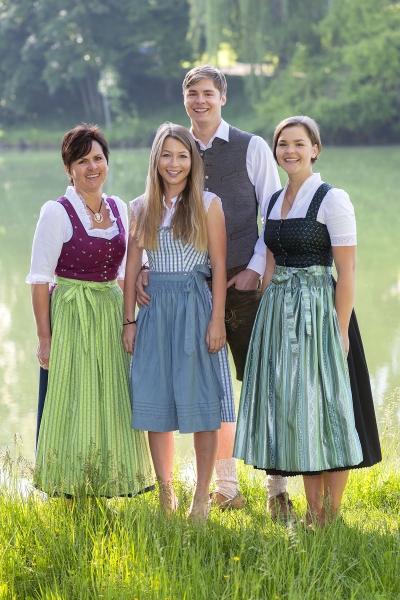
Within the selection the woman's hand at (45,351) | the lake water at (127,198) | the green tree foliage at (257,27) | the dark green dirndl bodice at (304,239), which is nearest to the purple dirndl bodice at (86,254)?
the woman's hand at (45,351)

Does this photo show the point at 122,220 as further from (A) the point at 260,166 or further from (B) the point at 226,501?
(B) the point at 226,501

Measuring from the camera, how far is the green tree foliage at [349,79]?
23.7 meters

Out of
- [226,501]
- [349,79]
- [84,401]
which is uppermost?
[349,79]

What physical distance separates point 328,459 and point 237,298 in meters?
0.71

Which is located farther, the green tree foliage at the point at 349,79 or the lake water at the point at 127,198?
the green tree foliage at the point at 349,79

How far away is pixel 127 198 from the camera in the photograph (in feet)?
40.5

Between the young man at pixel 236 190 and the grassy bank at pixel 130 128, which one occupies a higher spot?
the grassy bank at pixel 130 128

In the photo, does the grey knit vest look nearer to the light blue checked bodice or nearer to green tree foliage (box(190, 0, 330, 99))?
the light blue checked bodice

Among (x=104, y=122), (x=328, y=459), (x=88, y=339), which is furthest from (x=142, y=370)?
(x=104, y=122)

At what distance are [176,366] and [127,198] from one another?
32.6 feet

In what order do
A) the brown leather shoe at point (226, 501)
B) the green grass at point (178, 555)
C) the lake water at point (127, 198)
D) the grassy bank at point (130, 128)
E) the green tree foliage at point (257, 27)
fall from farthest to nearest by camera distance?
the grassy bank at point (130, 128)
the green tree foliage at point (257, 27)
the lake water at point (127, 198)
the brown leather shoe at point (226, 501)
the green grass at point (178, 555)

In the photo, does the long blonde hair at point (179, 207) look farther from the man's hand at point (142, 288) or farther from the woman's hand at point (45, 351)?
the woman's hand at point (45, 351)

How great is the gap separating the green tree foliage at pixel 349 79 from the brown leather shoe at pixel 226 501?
71.3ft

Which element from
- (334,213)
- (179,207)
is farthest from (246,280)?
(334,213)
